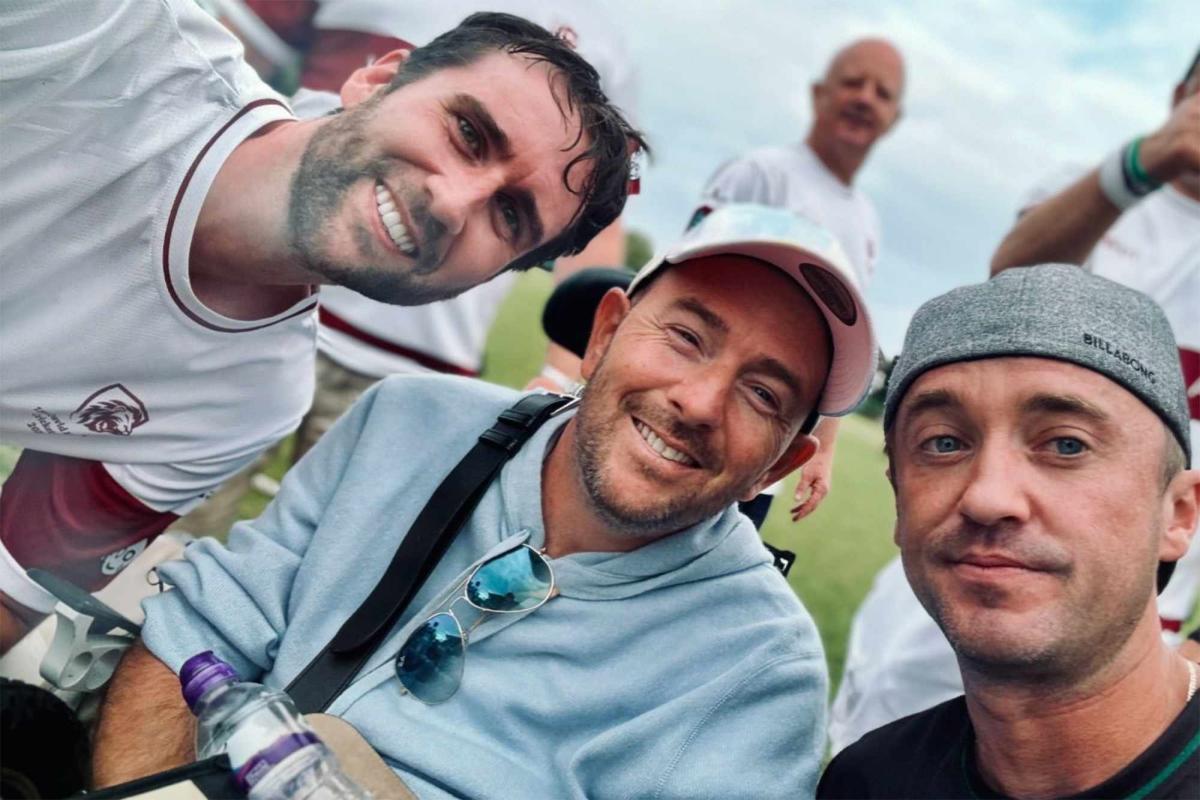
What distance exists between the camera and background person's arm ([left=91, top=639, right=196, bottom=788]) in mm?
1680

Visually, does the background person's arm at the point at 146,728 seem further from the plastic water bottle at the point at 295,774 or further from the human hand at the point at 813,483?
the human hand at the point at 813,483

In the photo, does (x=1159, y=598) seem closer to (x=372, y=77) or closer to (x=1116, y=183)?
(x=1116, y=183)

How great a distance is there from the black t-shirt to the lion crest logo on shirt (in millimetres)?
1475

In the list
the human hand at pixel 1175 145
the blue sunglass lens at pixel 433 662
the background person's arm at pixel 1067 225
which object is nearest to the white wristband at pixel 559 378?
the blue sunglass lens at pixel 433 662

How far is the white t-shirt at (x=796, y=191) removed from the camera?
278cm

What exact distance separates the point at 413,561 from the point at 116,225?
0.82m

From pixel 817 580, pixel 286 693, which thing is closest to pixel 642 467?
pixel 286 693

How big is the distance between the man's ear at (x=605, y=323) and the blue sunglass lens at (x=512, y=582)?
389 mm

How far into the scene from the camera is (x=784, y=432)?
175 centimetres

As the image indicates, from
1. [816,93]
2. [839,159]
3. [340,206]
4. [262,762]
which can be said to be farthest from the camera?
[816,93]

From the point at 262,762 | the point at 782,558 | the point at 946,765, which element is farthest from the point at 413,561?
the point at 946,765

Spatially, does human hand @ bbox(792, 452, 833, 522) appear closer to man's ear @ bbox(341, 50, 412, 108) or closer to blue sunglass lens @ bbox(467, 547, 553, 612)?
blue sunglass lens @ bbox(467, 547, 553, 612)

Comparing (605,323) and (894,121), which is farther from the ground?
(894,121)

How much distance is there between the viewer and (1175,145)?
1.99 meters
